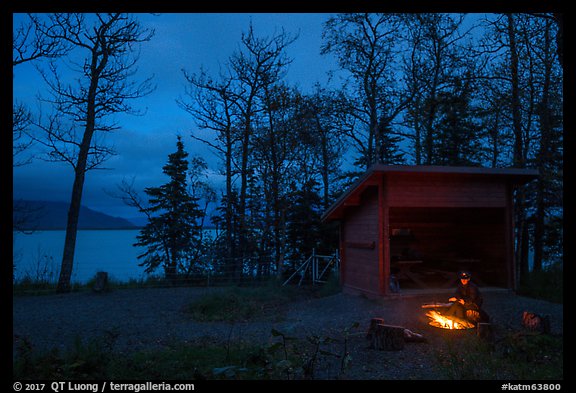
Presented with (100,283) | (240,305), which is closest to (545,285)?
(240,305)

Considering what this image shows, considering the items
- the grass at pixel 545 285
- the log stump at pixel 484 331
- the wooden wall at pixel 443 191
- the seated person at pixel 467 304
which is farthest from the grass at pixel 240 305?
the grass at pixel 545 285

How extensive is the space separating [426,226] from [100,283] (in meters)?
11.7

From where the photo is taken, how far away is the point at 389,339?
23.4 feet

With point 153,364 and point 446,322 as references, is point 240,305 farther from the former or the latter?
point 153,364

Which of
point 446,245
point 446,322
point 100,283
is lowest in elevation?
point 446,322

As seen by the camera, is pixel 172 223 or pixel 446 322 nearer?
pixel 446 322

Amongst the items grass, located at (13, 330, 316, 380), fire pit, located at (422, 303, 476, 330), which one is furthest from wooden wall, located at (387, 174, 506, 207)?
grass, located at (13, 330, 316, 380)

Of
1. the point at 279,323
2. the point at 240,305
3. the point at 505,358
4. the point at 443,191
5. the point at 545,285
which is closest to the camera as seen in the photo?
the point at 505,358

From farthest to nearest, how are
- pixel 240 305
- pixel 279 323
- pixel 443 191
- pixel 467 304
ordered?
pixel 240 305, pixel 443 191, pixel 279 323, pixel 467 304

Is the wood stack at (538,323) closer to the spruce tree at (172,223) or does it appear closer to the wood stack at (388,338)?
the wood stack at (388,338)

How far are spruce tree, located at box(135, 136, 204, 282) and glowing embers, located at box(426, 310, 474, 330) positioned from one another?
15.5 metres

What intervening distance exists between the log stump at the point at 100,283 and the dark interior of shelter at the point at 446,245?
9.89 m

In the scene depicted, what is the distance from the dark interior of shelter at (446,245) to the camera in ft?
42.0
